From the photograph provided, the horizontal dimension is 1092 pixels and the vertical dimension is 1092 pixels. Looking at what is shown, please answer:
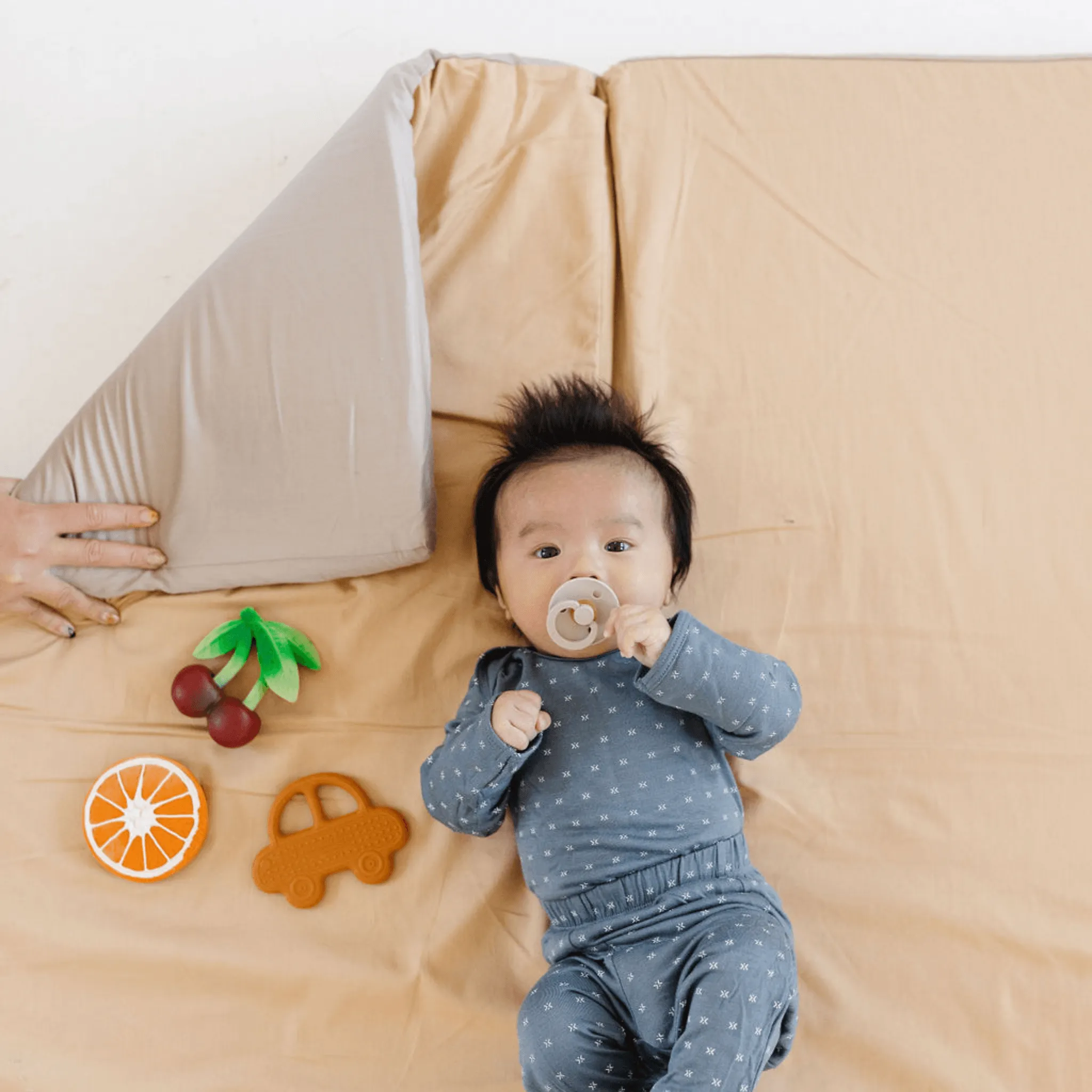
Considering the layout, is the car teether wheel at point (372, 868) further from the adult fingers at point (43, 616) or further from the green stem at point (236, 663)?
the adult fingers at point (43, 616)

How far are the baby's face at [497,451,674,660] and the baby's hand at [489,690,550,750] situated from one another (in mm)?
73

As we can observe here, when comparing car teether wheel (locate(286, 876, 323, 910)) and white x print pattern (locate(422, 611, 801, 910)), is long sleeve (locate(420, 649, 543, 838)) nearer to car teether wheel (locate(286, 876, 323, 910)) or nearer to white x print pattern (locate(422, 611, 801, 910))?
white x print pattern (locate(422, 611, 801, 910))

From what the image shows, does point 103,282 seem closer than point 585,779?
No

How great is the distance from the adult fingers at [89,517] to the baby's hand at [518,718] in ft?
1.64

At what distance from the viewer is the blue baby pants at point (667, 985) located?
926 millimetres

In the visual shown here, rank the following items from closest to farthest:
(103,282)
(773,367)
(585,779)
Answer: (585,779)
(773,367)
(103,282)

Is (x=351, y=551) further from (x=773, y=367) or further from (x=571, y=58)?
(x=571, y=58)

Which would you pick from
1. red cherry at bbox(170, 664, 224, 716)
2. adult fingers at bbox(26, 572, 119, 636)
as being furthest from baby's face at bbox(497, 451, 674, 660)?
adult fingers at bbox(26, 572, 119, 636)

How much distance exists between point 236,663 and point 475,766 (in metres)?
0.34

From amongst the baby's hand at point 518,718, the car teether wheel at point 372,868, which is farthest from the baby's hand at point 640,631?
the car teether wheel at point 372,868

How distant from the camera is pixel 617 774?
1079 millimetres

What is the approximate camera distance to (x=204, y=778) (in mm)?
1219

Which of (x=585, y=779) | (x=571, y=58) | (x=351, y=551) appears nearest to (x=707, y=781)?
(x=585, y=779)

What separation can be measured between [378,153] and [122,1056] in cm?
107
